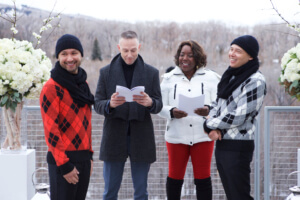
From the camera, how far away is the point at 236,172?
94.0 inches

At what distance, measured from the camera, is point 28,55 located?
2.70 m

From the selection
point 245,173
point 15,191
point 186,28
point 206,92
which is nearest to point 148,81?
point 206,92

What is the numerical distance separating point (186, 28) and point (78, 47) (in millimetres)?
6522

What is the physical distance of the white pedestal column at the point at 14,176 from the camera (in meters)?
2.85

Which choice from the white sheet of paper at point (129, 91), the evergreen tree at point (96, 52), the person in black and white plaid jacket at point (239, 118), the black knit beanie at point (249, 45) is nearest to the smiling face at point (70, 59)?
the white sheet of paper at point (129, 91)

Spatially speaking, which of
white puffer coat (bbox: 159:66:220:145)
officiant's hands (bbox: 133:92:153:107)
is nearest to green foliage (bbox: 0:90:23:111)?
officiant's hands (bbox: 133:92:153:107)

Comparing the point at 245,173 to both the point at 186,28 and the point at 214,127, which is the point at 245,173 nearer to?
the point at 214,127

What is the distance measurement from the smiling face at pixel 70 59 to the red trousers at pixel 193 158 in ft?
3.27

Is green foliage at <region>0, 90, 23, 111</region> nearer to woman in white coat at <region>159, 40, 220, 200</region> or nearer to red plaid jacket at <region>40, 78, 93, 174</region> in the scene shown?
red plaid jacket at <region>40, 78, 93, 174</region>

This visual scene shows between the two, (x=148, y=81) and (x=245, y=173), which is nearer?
(x=245, y=173)

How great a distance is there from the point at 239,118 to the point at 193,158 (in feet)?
2.25

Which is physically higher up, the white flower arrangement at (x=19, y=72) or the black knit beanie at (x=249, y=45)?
the black knit beanie at (x=249, y=45)

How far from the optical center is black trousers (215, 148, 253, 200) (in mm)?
2383

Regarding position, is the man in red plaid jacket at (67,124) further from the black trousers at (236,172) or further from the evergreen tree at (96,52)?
the evergreen tree at (96,52)
